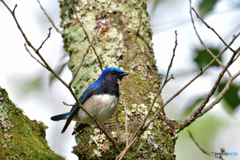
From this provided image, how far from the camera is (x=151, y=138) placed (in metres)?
3.52

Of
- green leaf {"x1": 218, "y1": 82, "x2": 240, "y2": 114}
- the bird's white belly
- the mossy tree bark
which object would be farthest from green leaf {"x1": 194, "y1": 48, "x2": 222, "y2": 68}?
the bird's white belly

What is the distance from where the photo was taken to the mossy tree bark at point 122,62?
3543mm

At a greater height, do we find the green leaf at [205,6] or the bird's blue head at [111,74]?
the green leaf at [205,6]

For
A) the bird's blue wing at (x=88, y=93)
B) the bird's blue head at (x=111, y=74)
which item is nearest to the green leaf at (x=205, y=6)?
the bird's blue head at (x=111, y=74)

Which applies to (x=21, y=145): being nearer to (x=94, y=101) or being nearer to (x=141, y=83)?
(x=94, y=101)

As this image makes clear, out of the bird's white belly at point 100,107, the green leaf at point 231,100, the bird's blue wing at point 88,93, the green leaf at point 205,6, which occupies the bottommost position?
the green leaf at point 231,100

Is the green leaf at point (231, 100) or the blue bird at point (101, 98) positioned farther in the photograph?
the green leaf at point (231, 100)

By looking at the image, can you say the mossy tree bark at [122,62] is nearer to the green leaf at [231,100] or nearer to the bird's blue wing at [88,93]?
the bird's blue wing at [88,93]

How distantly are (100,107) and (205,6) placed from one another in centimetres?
302

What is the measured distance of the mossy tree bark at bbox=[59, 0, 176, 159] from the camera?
3543 millimetres

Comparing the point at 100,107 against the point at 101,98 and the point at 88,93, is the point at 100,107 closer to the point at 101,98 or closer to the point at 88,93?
the point at 101,98

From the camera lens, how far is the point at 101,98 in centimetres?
405

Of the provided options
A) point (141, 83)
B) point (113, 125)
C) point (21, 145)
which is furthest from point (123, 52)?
point (21, 145)

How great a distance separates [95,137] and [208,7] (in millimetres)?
3408
